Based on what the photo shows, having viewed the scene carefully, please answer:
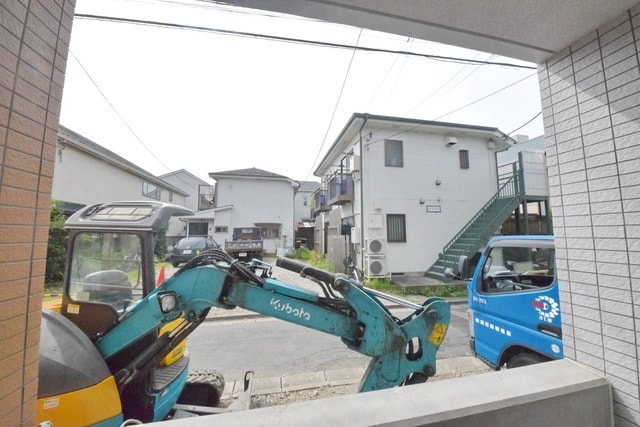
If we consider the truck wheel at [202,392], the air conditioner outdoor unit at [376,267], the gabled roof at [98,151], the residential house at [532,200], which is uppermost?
the gabled roof at [98,151]

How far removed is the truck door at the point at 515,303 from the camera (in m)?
2.52

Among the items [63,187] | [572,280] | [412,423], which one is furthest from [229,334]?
[63,187]

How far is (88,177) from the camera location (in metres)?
13.4

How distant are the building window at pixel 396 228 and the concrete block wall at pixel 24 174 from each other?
999 centimetres

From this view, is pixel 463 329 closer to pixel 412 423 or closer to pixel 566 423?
pixel 566 423

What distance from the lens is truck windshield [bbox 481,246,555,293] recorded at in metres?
2.79

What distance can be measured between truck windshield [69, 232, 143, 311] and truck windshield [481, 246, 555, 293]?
148 inches

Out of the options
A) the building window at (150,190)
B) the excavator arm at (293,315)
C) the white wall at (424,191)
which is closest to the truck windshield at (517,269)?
the excavator arm at (293,315)

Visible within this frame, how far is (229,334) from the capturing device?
5.50 m

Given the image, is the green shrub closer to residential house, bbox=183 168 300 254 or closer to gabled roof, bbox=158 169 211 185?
residential house, bbox=183 168 300 254

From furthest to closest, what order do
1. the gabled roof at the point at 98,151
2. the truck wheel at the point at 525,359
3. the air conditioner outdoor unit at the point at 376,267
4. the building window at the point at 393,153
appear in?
the gabled roof at the point at 98,151 < the building window at the point at 393,153 < the air conditioner outdoor unit at the point at 376,267 < the truck wheel at the point at 525,359

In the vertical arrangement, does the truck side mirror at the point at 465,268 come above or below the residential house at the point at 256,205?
below

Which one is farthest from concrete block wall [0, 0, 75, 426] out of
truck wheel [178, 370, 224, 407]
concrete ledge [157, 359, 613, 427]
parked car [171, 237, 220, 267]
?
parked car [171, 237, 220, 267]

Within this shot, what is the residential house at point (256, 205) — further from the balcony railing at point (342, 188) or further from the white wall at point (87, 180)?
the balcony railing at point (342, 188)
